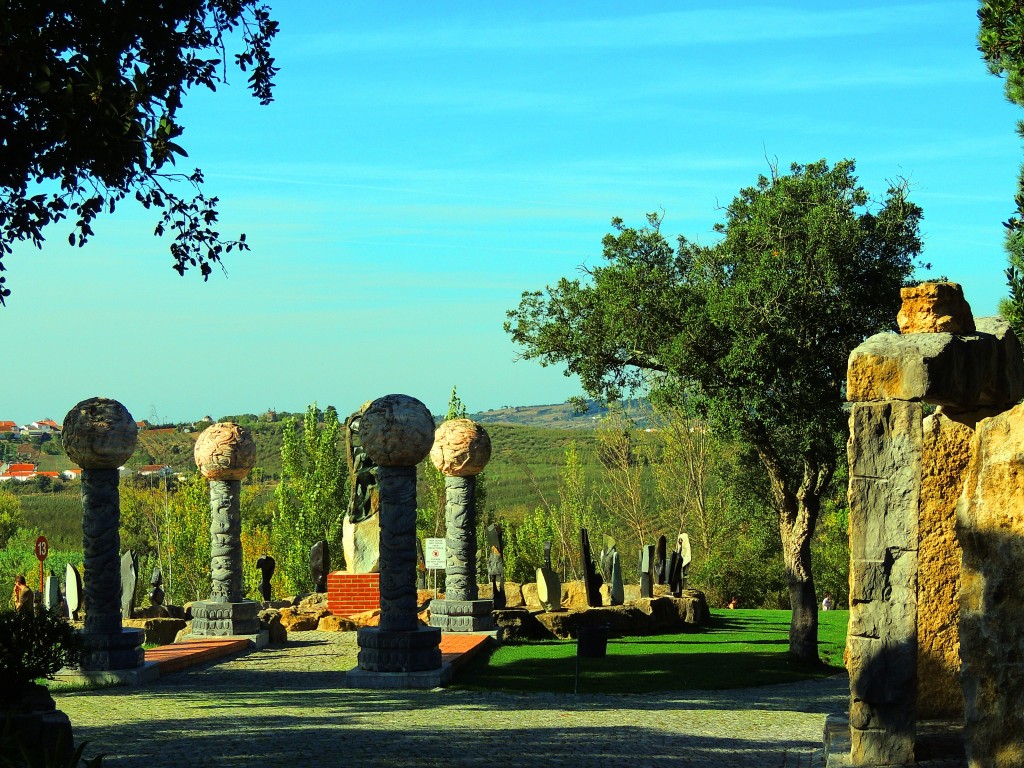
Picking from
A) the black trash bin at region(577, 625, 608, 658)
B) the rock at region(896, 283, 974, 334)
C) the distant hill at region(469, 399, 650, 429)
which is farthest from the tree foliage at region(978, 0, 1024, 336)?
the distant hill at region(469, 399, 650, 429)

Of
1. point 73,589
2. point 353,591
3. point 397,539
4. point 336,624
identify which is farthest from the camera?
point 73,589

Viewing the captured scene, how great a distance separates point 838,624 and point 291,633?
39.1ft

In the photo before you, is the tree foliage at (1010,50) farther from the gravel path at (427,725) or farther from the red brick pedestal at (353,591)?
the red brick pedestal at (353,591)

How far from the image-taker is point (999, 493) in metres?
7.10

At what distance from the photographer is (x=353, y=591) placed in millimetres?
24219

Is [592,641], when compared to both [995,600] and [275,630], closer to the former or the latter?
[275,630]

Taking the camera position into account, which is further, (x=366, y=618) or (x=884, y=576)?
(x=366, y=618)

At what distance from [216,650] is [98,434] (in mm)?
4545

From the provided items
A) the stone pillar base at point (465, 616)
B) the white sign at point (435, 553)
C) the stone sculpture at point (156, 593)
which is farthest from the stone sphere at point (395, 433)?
the stone sculpture at point (156, 593)

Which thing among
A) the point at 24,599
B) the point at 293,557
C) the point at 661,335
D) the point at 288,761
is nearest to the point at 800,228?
the point at 661,335

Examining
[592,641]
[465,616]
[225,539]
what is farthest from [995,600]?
[225,539]

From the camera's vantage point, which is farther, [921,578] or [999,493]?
[921,578]

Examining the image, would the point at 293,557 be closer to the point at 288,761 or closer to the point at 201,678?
the point at 201,678

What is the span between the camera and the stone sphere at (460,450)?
21234 mm
